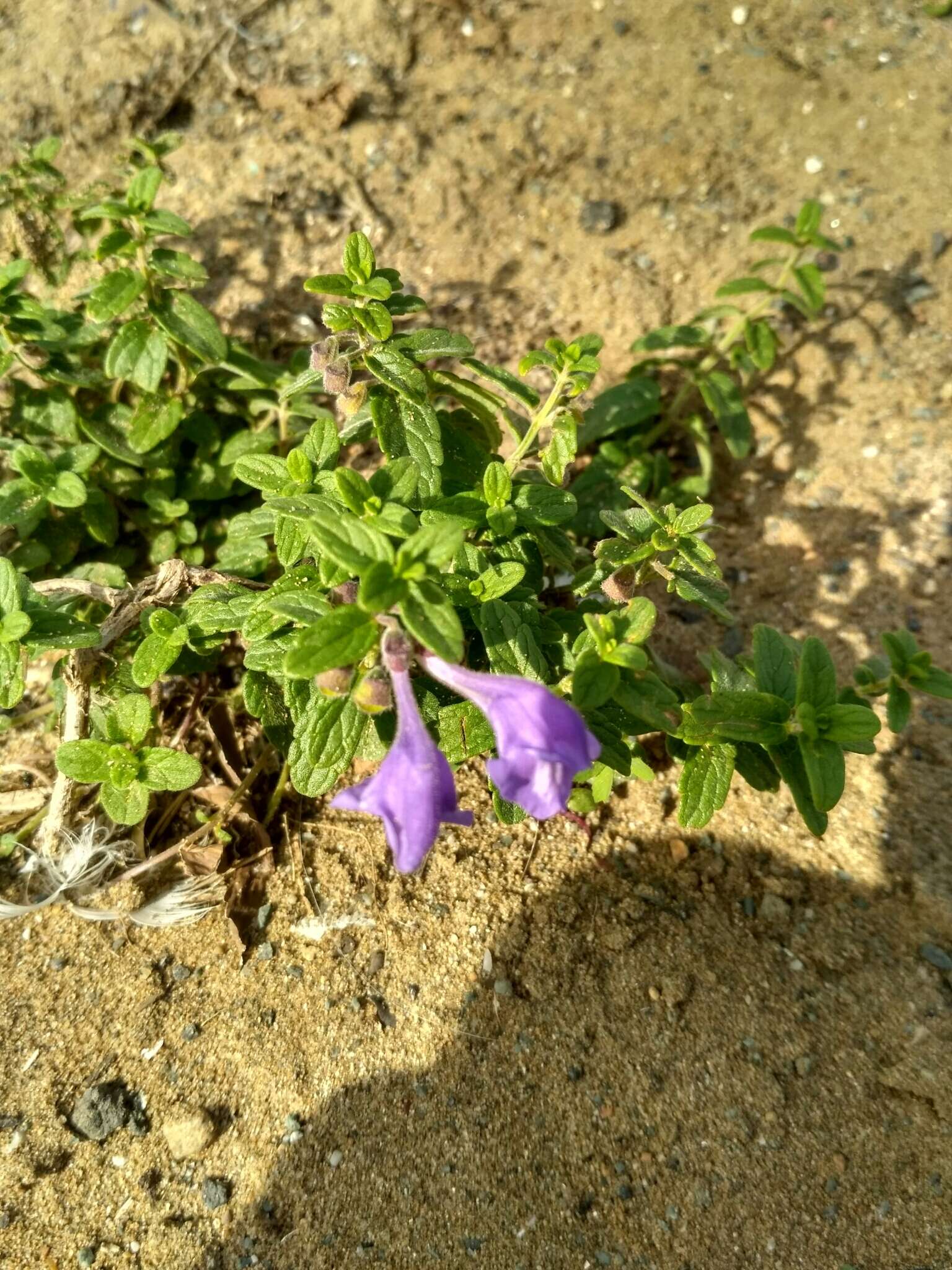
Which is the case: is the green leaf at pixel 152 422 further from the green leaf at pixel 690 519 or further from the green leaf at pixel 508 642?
the green leaf at pixel 690 519

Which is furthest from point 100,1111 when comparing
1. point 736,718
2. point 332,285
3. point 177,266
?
point 177,266

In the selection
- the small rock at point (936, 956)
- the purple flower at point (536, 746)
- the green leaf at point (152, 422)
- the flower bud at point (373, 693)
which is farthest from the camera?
the green leaf at point (152, 422)

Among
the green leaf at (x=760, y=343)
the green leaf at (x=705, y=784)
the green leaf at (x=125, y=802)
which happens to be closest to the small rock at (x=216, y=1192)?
the green leaf at (x=125, y=802)

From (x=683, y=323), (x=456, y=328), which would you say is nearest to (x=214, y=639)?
(x=456, y=328)

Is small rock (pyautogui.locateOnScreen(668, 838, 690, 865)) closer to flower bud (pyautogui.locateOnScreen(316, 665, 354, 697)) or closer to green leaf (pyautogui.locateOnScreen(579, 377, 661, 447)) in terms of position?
flower bud (pyautogui.locateOnScreen(316, 665, 354, 697))

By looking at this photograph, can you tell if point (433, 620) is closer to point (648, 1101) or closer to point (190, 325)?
point (648, 1101)
